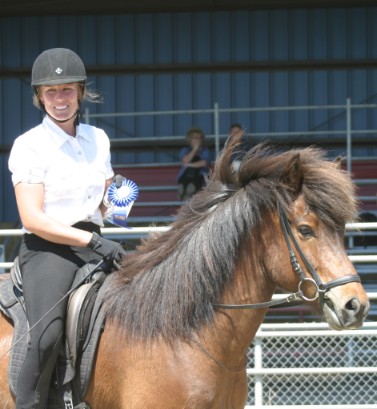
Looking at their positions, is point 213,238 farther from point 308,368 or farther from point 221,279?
point 308,368

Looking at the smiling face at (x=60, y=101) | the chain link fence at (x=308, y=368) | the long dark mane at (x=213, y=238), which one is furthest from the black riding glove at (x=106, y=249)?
the chain link fence at (x=308, y=368)

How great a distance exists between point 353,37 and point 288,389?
9831 millimetres

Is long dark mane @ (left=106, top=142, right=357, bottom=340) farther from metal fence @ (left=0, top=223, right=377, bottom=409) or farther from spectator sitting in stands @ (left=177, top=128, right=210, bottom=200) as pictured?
spectator sitting in stands @ (left=177, top=128, right=210, bottom=200)

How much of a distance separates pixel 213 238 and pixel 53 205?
72 centimetres

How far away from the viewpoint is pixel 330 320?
319 centimetres

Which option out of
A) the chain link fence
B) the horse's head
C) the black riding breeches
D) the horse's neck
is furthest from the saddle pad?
the chain link fence

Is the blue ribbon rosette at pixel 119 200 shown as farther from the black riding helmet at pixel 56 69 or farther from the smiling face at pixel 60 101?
the black riding helmet at pixel 56 69

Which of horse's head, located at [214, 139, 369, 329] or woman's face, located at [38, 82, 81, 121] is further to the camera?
woman's face, located at [38, 82, 81, 121]

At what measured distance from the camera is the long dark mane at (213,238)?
11.0 feet

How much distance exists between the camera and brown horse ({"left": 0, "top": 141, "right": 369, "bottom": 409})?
330 centimetres

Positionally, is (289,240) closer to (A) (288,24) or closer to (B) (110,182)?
(B) (110,182)

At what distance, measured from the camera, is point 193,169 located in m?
11.5

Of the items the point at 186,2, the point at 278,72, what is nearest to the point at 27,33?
the point at 186,2

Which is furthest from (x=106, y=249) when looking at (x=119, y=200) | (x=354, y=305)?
(x=354, y=305)
